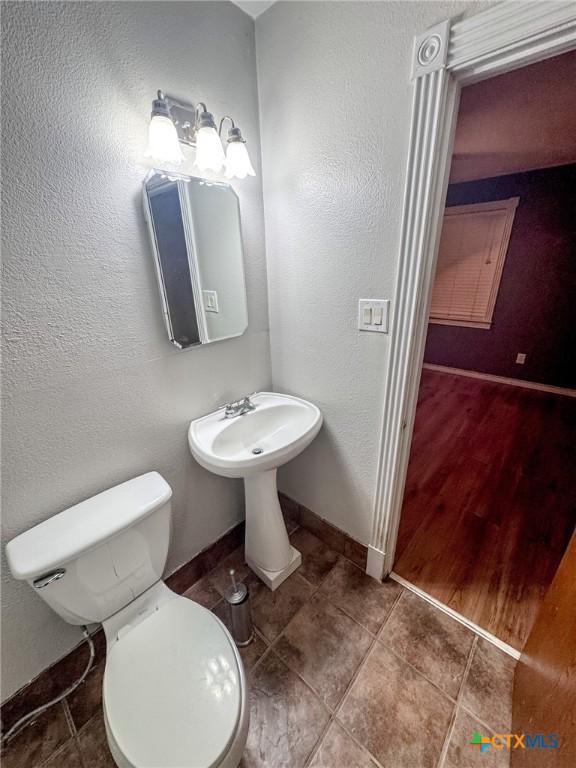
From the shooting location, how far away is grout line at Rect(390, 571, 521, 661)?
1171mm

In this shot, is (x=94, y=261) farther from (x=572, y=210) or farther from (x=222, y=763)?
(x=572, y=210)

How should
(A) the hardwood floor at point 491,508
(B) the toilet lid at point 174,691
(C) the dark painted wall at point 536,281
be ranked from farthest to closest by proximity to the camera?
(C) the dark painted wall at point 536,281 → (A) the hardwood floor at point 491,508 → (B) the toilet lid at point 174,691

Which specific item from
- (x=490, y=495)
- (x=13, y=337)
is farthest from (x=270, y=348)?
(x=490, y=495)

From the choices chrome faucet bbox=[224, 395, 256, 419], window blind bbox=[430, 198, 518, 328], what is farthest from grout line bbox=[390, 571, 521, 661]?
window blind bbox=[430, 198, 518, 328]

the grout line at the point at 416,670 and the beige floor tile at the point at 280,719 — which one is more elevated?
the grout line at the point at 416,670

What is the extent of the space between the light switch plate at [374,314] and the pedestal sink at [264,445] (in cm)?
43

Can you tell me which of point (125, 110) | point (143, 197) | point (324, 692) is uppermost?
point (125, 110)

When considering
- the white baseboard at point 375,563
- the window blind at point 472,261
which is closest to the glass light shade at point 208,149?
the white baseboard at point 375,563

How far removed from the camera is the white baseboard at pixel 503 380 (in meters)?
3.20

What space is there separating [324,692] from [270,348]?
137 centimetres

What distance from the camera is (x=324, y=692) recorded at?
1.07 m

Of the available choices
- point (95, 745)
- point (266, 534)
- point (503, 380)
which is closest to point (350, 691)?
point (266, 534)

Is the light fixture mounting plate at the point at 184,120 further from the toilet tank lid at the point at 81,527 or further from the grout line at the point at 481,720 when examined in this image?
the grout line at the point at 481,720

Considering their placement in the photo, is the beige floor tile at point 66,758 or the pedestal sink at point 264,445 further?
the pedestal sink at point 264,445
